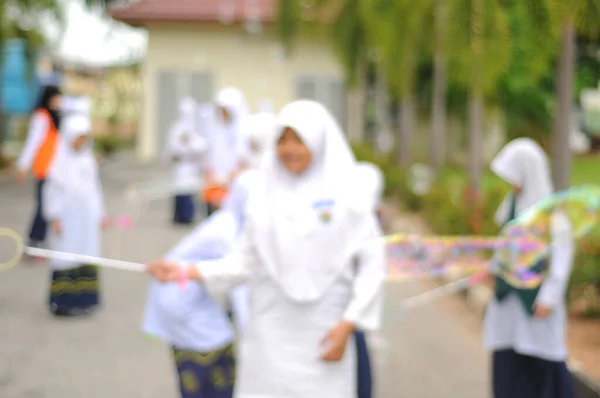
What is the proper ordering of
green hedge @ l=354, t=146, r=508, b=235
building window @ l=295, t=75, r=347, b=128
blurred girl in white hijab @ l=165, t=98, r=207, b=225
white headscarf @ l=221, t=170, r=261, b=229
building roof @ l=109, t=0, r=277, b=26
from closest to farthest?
1. white headscarf @ l=221, t=170, r=261, b=229
2. green hedge @ l=354, t=146, r=508, b=235
3. blurred girl in white hijab @ l=165, t=98, r=207, b=225
4. building roof @ l=109, t=0, r=277, b=26
5. building window @ l=295, t=75, r=347, b=128

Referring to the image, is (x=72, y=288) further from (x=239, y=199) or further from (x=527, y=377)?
(x=527, y=377)

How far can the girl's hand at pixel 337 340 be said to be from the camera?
3678 millimetres

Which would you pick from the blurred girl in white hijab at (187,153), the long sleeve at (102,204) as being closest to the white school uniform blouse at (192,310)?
the long sleeve at (102,204)

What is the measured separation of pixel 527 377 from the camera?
5238 mm

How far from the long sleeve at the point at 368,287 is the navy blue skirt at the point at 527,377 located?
5.63 ft

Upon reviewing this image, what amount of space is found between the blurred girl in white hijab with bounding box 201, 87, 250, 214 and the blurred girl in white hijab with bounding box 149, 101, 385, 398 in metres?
5.77

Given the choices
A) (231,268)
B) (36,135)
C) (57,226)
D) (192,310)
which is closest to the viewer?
(231,268)

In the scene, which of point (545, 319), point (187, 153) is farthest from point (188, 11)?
point (545, 319)

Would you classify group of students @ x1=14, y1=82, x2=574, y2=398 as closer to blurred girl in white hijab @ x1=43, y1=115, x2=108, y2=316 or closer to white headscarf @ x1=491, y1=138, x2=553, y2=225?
white headscarf @ x1=491, y1=138, x2=553, y2=225

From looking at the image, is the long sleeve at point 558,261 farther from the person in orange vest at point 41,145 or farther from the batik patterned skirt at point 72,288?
the person in orange vest at point 41,145

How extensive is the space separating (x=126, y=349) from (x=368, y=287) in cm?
392

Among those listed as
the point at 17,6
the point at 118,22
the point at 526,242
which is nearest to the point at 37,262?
the point at 526,242

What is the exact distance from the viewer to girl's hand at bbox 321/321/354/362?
12.1ft

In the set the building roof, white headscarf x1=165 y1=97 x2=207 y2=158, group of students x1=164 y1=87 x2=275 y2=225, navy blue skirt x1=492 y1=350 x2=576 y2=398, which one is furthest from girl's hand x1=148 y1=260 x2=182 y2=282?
the building roof
